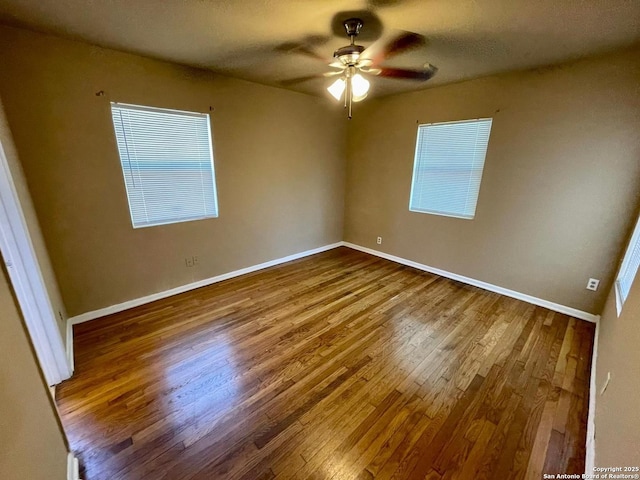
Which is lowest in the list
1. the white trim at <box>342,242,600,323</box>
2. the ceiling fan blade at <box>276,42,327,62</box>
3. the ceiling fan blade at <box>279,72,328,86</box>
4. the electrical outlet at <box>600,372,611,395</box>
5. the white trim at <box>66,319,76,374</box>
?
the white trim at <box>66,319,76,374</box>

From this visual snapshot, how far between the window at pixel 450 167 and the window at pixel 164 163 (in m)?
2.71

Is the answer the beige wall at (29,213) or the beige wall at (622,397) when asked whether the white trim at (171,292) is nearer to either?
the beige wall at (29,213)

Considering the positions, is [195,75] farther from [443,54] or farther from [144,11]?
[443,54]

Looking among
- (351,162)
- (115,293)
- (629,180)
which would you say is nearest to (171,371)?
(115,293)

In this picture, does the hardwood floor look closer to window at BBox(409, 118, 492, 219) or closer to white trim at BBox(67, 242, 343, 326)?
white trim at BBox(67, 242, 343, 326)

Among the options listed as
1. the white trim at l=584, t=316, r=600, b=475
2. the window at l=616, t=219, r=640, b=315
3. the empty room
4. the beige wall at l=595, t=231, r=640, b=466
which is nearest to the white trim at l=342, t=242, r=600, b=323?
the empty room

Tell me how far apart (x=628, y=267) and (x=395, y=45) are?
2506 millimetres

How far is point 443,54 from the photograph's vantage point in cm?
230

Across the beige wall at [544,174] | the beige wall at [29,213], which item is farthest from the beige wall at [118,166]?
the beige wall at [544,174]

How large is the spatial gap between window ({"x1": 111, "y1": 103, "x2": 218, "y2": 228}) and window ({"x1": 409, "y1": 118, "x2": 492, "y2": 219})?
2714mm

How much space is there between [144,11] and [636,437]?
3.21 meters

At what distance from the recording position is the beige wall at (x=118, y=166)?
6.89ft

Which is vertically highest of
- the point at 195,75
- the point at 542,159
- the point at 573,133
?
the point at 195,75

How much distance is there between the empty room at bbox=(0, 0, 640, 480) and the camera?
1.44 m
